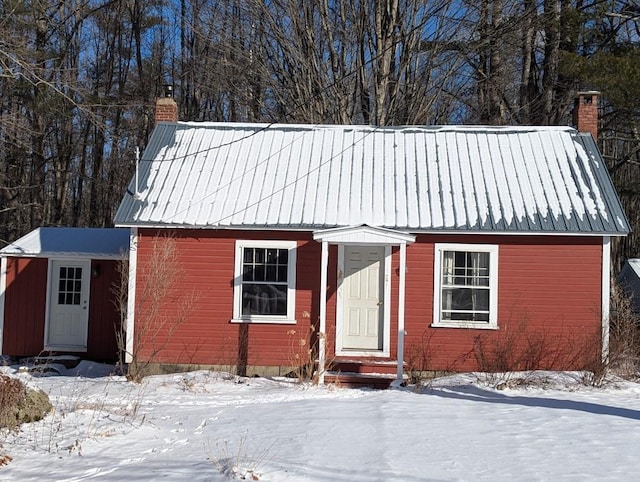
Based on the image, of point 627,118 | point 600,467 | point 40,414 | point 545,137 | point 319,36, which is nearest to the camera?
point 600,467

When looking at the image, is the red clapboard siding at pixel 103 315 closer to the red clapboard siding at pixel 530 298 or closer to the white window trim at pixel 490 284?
the red clapboard siding at pixel 530 298

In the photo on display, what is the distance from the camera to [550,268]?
13141 mm

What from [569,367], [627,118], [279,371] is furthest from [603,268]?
[627,118]

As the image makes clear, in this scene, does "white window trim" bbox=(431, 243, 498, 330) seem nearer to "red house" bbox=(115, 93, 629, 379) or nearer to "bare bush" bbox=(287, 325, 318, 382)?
"red house" bbox=(115, 93, 629, 379)

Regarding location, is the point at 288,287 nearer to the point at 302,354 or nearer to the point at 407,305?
the point at 302,354

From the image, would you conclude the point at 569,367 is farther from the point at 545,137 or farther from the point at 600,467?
the point at 600,467

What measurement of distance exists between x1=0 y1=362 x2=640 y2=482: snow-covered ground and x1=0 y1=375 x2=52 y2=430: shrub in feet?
0.63

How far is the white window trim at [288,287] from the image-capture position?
1331 centimetres

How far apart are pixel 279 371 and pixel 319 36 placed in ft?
51.3

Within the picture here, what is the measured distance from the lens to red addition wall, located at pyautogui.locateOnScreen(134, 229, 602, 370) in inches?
512

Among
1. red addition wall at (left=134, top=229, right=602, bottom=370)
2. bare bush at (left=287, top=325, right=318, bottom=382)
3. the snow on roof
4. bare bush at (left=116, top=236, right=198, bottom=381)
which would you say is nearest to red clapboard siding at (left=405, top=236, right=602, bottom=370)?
red addition wall at (left=134, top=229, right=602, bottom=370)

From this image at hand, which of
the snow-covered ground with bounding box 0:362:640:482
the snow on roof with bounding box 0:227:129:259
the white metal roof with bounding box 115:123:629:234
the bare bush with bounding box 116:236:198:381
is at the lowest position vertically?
the snow-covered ground with bounding box 0:362:640:482

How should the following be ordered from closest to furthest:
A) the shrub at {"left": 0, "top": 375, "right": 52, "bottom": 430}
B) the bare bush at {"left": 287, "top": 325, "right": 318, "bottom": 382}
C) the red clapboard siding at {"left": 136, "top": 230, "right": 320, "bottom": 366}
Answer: the shrub at {"left": 0, "top": 375, "right": 52, "bottom": 430} < the bare bush at {"left": 287, "top": 325, "right": 318, "bottom": 382} < the red clapboard siding at {"left": 136, "top": 230, "right": 320, "bottom": 366}

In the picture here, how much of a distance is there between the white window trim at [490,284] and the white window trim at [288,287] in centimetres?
275
